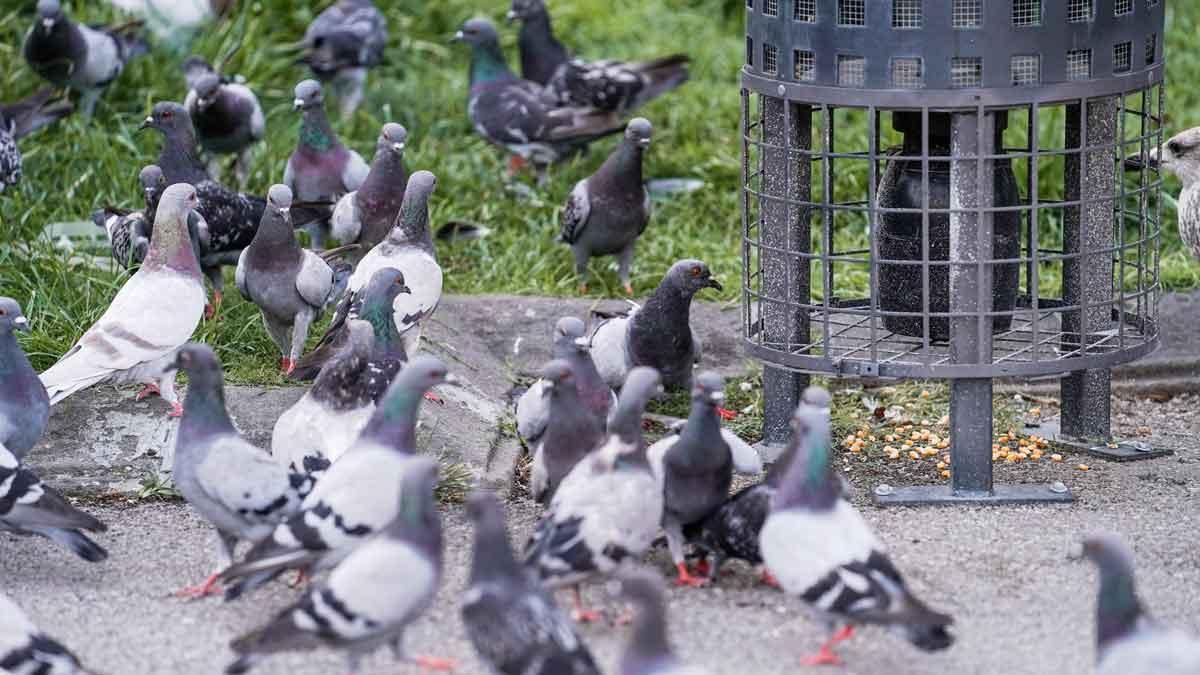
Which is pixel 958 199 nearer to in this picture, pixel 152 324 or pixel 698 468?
pixel 698 468

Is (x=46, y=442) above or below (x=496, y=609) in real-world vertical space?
below

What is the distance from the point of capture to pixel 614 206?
8.22 metres

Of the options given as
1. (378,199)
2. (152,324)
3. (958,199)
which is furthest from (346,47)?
(958,199)

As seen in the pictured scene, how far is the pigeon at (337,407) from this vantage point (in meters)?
5.65

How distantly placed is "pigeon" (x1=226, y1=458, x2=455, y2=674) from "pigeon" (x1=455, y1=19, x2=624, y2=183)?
5414 millimetres

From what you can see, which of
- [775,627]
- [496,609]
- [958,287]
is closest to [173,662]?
[496,609]

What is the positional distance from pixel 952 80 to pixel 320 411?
227 cm

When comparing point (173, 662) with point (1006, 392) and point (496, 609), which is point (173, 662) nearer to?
point (496, 609)

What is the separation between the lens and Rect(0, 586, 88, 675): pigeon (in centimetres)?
435

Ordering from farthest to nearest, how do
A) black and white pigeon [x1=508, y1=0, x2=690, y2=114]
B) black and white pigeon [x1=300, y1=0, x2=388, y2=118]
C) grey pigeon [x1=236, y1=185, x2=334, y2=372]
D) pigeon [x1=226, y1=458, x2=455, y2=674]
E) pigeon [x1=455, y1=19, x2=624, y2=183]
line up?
black and white pigeon [x1=300, y1=0, x2=388, y2=118] < black and white pigeon [x1=508, y1=0, x2=690, y2=114] < pigeon [x1=455, y1=19, x2=624, y2=183] < grey pigeon [x1=236, y1=185, x2=334, y2=372] < pigeon [x1=226, y1=458, x2=455, y2=674]

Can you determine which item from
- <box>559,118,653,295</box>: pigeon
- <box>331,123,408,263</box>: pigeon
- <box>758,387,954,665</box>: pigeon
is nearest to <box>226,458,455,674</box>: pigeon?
<box>758,387,954,665</box>: pigeon

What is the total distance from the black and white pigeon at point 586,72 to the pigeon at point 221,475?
4980 mm

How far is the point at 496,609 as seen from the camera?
4191 millimetres

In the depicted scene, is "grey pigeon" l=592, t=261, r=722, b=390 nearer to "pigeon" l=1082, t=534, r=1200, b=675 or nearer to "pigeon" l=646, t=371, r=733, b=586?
"pigeon" l=646, t=371, r=733, b=586
